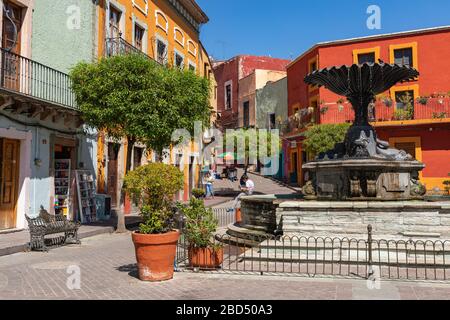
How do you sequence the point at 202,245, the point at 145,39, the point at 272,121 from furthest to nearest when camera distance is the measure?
1. the point at 272,121
2. the point at 145,39
3. the point at 202,245

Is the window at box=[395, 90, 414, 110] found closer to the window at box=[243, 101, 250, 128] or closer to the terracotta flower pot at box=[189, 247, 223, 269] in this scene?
the window at box=[243, 101, 250, 128]

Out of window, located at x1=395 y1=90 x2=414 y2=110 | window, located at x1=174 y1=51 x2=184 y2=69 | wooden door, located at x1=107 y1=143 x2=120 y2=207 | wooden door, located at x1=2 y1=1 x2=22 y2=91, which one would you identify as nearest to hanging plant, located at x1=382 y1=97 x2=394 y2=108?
window, located at x1=395 y1=90 x2=414 y2=110

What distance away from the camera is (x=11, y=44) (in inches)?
526

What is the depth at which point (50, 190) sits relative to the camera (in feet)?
45.8

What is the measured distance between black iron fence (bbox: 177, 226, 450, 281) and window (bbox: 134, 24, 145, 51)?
1376 centimetres

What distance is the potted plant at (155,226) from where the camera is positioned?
6.54 metres

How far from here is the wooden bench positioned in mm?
9875

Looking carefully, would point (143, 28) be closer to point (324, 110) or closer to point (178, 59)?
point (178, 59)

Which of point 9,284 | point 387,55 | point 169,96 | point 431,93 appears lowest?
point 9,284

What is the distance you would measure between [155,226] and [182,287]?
3.42ft

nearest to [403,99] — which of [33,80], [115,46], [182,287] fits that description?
[115,46]
